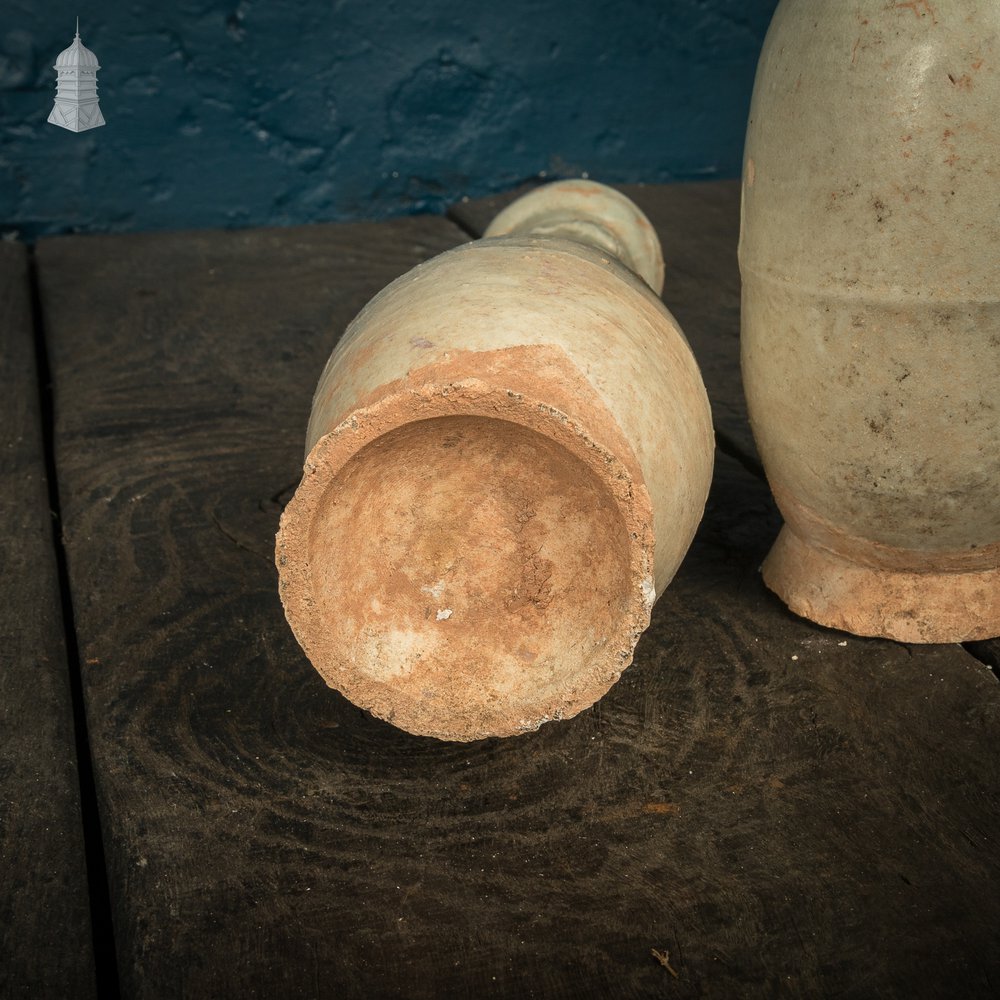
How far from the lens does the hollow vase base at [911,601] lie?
2.17 metres

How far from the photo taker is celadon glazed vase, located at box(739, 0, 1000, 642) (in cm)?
176

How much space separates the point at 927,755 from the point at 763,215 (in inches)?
33.2

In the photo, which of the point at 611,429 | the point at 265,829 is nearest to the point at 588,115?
the point at 611,429

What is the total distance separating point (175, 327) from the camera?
11.7ft

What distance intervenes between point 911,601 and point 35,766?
55.2 inches

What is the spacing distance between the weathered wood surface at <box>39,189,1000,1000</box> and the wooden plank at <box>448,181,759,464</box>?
1.53ft

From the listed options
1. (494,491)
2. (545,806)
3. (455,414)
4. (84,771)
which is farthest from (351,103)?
(545,806)

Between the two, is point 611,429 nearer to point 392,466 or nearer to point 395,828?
point 392,466

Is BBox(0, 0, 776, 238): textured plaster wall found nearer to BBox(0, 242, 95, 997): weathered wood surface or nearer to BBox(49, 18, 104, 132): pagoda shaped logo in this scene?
BBox(49, 18, 104, 132): pagoda shaped logo

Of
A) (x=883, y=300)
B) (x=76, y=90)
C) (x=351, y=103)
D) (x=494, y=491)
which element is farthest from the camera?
(x=351, y=103)

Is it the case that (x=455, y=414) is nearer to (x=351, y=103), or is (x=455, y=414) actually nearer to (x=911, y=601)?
(x=911, y=601)

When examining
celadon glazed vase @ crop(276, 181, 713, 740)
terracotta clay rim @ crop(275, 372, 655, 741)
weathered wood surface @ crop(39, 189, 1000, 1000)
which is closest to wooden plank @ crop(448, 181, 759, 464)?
weathered wood surface @ crop(39, 189, 1000, 1000)

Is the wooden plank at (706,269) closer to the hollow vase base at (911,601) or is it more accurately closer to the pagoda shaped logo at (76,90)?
the hollow vase base at (911,601)

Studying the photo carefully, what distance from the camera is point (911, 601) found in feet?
7.14
